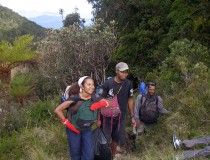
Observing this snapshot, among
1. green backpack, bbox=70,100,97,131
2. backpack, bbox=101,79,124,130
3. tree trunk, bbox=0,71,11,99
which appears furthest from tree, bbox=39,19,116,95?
green backpack, bbox=70,100,97,131

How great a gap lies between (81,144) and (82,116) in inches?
18.5

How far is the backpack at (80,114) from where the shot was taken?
15.0 ft

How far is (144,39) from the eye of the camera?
14477 millimetres

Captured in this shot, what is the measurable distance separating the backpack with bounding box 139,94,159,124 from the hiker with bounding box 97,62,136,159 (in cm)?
38

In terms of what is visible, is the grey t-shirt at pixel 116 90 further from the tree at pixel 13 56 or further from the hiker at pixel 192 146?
the tree at pixel 13 56

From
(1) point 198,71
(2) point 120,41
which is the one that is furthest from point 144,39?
(1) point 198,71

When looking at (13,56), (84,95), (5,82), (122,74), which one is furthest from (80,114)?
(5,82)

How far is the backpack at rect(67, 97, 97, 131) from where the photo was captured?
458 centimetres

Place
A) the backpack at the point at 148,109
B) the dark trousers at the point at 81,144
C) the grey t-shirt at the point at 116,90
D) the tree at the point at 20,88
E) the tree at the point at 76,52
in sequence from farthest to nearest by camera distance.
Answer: the tree at the point at 20,88, the tree at the point at 76,52, the backpack at the point at 148,109, the grey t-shirt at the point at 116,90, the dark trousers at the point at 81,144

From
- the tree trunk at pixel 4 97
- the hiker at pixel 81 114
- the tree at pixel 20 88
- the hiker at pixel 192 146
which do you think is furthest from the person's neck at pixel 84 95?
the tree at pixel 20 88

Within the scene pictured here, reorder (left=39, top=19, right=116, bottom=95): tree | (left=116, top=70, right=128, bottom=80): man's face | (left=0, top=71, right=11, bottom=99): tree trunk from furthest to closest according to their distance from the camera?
(left=39, top=19, right=116, bottom=95): tree
(left=0, top=71, right=11, bottom=99): tree trunk
(left=116, top=70, right=128, bottom=80): man's face

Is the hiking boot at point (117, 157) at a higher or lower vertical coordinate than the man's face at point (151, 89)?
lower

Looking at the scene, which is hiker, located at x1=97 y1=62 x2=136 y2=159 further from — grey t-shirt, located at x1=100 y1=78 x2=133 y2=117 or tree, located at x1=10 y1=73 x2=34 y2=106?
tree, located at x1=10 y1=73 x2=34 y2=106

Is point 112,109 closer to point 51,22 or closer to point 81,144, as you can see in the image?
point 81,144
